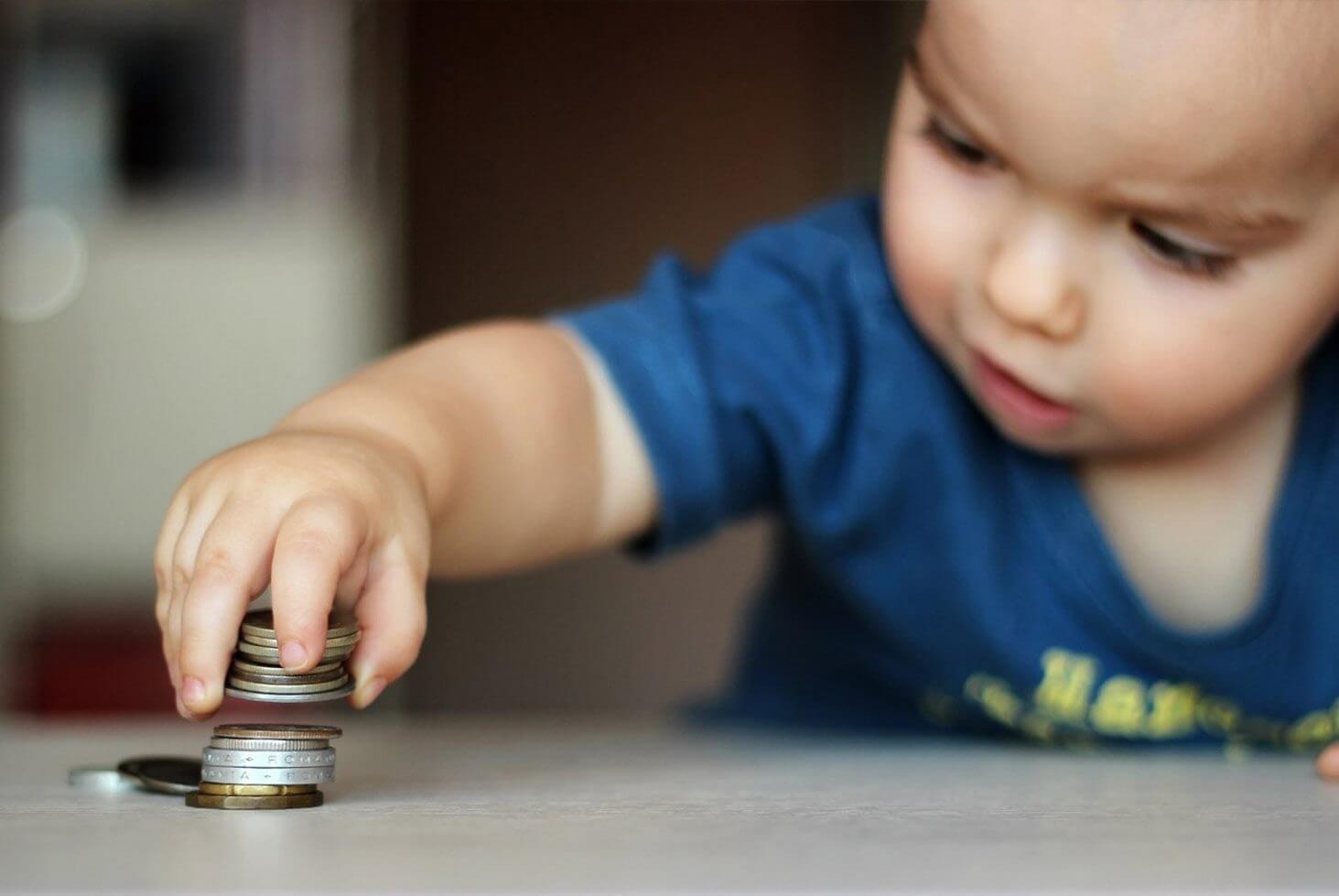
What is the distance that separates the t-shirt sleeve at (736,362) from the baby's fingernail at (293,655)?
1.23 feet

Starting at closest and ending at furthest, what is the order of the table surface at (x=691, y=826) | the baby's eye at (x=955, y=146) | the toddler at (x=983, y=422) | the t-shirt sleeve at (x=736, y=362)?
the table surface at (x=691, y=826) < the toddler at (x=983, y=422) < the baby's eye at (x=955, y=146) < the t-shirt sleeve at (x=736, y=362)

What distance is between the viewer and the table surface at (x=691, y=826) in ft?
1.17

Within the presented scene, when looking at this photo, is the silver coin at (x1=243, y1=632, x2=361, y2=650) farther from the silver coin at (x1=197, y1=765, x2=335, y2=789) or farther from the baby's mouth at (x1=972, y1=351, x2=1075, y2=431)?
the baby's mouth at (x1=972, y1=351, x2=1075, y2=431)

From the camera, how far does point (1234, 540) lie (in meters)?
0.88

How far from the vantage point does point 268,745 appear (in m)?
0.48

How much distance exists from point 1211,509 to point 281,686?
570 mm

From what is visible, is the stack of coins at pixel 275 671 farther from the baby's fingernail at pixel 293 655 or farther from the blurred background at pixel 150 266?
the blurred background at pixel 150 266

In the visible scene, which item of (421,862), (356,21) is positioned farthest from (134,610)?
(421,862)

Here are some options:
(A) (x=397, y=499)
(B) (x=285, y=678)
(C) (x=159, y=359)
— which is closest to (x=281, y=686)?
(B) (x=285, y=678)

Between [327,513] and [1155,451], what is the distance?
0.51m

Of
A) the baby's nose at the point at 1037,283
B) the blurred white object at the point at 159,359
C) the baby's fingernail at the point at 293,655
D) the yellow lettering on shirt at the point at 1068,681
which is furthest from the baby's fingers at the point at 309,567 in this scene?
the blurred white object at the point at 159,359

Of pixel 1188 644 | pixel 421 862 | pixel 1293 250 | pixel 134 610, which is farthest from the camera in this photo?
pixel 134 610

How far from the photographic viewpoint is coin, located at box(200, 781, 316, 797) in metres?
0.48

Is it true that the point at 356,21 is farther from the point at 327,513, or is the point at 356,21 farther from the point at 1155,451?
the point at 327,513
